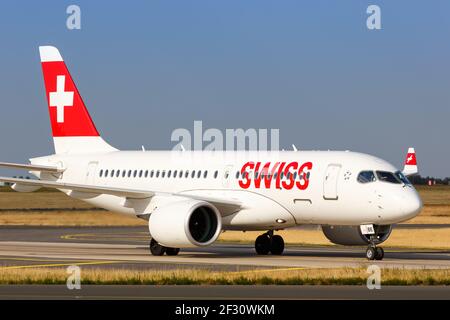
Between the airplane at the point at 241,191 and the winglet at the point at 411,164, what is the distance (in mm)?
257

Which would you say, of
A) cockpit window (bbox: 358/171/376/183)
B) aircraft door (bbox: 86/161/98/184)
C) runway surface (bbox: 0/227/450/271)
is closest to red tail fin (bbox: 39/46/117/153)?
aircraft door (bbox: 86/161/98/184)

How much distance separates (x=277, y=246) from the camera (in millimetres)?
42656

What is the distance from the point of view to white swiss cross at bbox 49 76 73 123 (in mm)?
49469

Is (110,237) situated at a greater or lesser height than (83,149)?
lesser

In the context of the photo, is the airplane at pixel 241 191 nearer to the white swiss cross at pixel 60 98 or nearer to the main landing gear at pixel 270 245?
the main landing gear at pixel 270 245

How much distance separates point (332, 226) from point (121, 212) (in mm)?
9045

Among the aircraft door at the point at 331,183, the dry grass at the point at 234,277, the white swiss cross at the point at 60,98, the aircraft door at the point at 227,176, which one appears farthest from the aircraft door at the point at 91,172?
the dry grass at the point at 234,277

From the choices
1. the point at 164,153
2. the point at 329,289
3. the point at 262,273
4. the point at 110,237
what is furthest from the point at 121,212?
the point at 329,289

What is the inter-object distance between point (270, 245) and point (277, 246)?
0.95 feet

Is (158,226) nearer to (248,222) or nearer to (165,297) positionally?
(248,222)

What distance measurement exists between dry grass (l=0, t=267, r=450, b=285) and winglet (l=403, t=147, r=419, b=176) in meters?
17.1
